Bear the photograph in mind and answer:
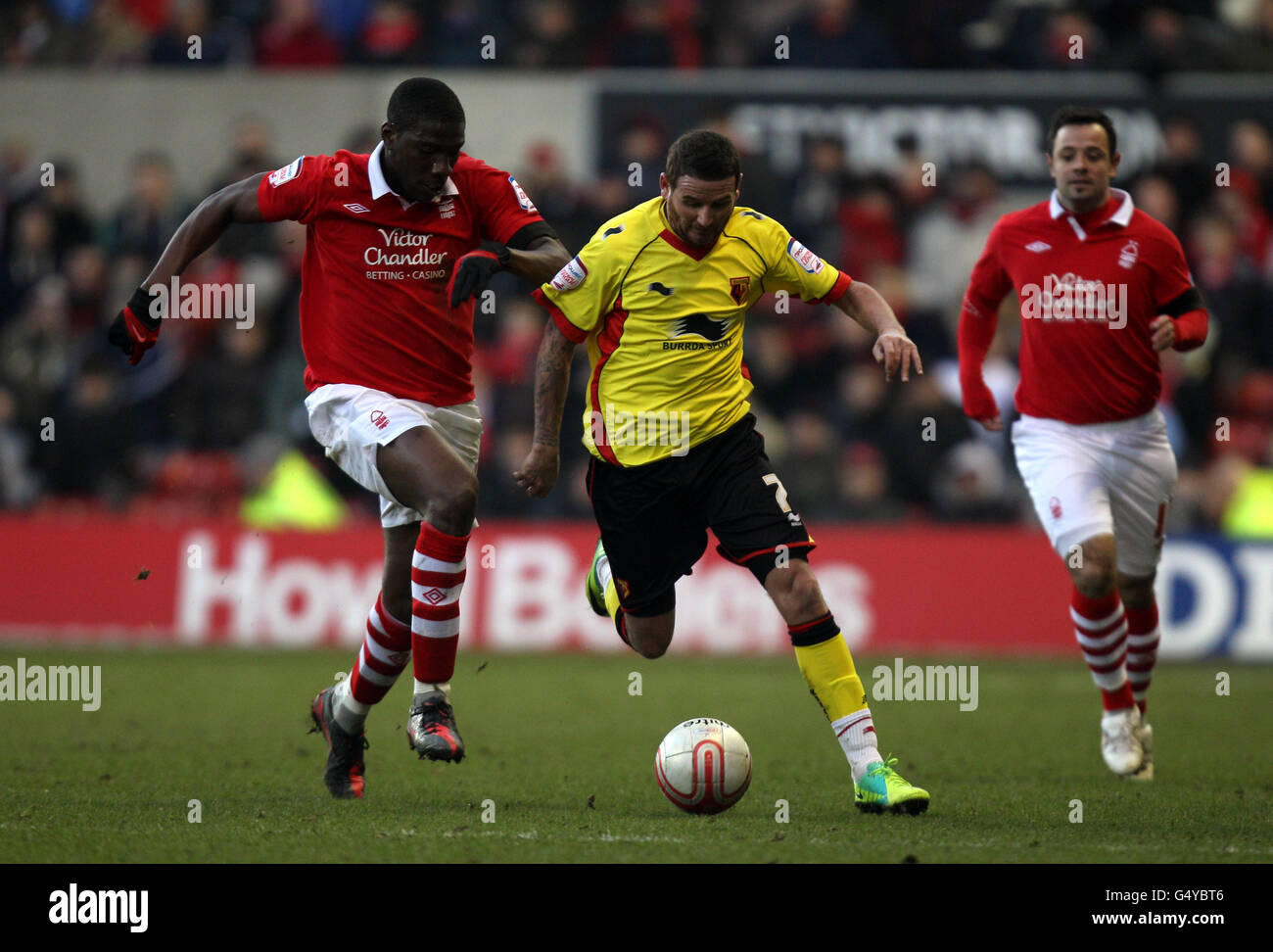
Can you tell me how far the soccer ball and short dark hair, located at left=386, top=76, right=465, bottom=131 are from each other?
247 centimetres

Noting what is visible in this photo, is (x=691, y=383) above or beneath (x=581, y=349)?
beneath

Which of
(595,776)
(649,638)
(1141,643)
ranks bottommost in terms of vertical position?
(595,776)

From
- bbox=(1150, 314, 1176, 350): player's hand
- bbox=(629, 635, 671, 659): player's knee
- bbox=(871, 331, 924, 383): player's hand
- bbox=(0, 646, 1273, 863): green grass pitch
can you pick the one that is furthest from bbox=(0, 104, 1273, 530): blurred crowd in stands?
bbox=(871, 331, 924, 383): player's hand

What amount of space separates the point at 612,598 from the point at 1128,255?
2.73 m

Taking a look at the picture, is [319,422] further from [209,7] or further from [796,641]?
[209,7]

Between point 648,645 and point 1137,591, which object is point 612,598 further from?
point 1137,591

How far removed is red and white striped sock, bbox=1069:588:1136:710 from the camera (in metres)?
7.54

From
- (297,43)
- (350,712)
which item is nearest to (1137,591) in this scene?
(350,712)

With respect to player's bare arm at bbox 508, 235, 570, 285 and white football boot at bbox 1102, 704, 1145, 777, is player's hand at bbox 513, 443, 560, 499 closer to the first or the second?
player's bare arm at bbox 508, 235, 570, 285

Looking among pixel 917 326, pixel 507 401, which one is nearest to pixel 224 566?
pixel 507 401

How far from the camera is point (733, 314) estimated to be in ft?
21.6

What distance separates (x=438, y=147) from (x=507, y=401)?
25.3 feet

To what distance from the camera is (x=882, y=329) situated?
6.25 meters

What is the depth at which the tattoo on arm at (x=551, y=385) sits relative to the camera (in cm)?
646
